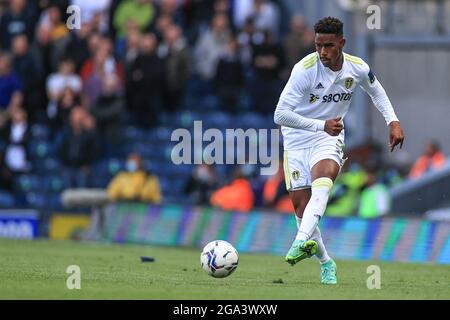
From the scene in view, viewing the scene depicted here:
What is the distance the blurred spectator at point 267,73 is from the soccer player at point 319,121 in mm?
12519

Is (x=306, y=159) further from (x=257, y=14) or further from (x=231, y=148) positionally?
(x=257, y=14)

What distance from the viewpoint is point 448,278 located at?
48.7 ft

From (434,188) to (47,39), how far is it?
9.33 m

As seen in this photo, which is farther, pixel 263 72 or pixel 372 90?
pixel 263 72

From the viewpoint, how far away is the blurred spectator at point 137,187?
24703 millimetres

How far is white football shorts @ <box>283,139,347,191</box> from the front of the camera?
530 inches

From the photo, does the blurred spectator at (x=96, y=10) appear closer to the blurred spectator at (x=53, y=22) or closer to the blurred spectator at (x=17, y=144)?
the blurred spectator at (x=53, y=22)

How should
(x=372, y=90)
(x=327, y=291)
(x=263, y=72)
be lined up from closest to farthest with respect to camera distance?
(x=327, y=291) → (x=372, y=90) → (x=263, y=72)

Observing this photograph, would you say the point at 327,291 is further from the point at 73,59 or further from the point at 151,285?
the point at 73,59

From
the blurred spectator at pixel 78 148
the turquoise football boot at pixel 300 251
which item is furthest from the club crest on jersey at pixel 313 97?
the blurred spectator at pixel 78 148

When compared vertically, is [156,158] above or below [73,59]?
below

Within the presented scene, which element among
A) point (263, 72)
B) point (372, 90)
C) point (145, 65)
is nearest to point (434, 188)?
point (263, 72)

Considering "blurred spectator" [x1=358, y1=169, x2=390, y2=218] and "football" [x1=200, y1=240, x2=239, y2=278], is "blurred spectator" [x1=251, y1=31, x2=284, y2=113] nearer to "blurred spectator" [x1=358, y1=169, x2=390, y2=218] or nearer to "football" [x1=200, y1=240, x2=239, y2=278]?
"blurred spectator" [x1=358, y1=169, x2=390, y2=218]
